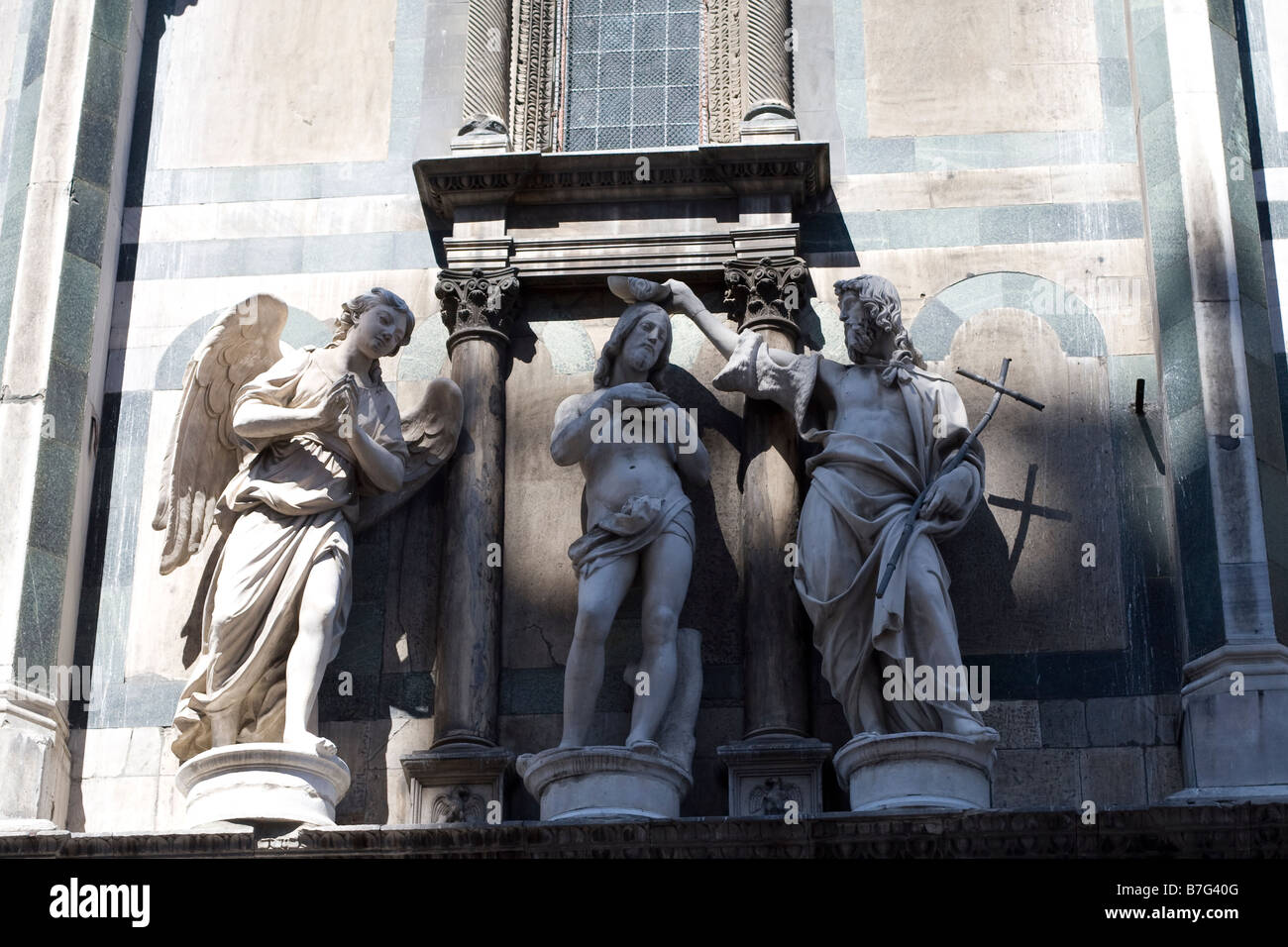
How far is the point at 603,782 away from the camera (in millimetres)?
11266

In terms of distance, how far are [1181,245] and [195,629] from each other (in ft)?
18.1

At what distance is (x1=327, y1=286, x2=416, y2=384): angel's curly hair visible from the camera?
1251cm

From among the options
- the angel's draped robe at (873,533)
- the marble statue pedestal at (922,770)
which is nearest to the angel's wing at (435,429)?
the angel's draped robe at (873,533)

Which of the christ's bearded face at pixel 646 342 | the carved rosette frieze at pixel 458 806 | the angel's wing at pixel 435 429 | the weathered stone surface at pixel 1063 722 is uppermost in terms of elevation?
the christ's bearded face at pixel 646 342

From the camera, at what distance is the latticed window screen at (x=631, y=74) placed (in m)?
13.9

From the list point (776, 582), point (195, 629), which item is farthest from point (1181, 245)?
point (195, 629)

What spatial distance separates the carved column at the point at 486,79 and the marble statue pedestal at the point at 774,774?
3.75 m

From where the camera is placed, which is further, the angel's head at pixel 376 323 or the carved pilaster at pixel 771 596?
the angel's head at pixel 376 323

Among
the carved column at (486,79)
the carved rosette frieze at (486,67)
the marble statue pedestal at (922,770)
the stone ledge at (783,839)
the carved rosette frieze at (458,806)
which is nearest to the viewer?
the stone ledge at (783,839)

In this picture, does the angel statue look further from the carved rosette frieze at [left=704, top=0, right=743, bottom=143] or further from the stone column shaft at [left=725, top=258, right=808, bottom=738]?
the carved rosette frieze at [left=704, top=0, right=743, bottom=143]

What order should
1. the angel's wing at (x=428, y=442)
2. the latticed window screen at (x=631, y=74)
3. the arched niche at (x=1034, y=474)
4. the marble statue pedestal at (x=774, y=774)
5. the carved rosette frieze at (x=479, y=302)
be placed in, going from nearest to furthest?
the marble statue pedestal at (x=774, y=774) < the arched niche at (x=1034, y=474) < the angel's wing at (x=428, y=442) < the carved rosette frieze at (x=479, y=302) < the latticed window screen at (x=631, y=74)

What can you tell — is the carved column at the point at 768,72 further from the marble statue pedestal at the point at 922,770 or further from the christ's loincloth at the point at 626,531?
the marble statue pedestal at the point at 922,770

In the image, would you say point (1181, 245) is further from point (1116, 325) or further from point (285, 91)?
point (285, 91)

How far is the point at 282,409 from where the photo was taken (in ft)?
40.1
